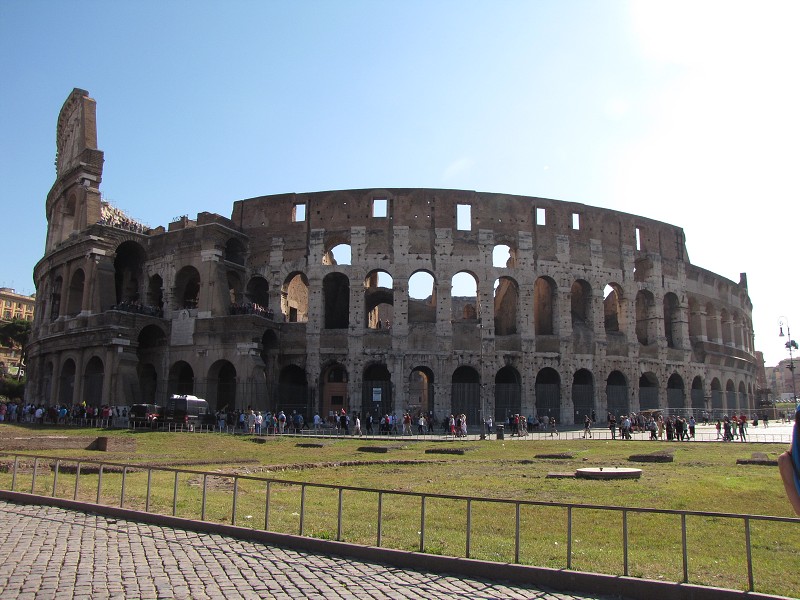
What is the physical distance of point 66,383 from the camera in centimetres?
3688

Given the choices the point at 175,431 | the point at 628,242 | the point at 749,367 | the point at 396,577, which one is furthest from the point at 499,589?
the point at 749,367

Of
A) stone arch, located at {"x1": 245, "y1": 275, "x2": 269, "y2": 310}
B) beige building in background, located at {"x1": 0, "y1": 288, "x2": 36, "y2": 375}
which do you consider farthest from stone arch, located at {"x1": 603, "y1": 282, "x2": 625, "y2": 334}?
beige building in background, located at {"x1": 0, "y1": 288, "x2": 36, "y2": 375}

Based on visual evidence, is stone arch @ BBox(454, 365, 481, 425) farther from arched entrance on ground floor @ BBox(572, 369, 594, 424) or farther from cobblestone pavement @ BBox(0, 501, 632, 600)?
cobblestone pavement @ BBox(0, 501, 632, 600)

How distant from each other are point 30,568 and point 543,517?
6105mm

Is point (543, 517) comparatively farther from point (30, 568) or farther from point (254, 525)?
point (30, 568)

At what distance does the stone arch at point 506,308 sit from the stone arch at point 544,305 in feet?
4.40

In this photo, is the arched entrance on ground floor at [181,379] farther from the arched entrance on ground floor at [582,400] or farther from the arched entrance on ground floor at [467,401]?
the arched entrance on ground floor at [582,400]

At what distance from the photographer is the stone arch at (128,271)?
3972 centimetres

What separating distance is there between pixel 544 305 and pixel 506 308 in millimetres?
2322

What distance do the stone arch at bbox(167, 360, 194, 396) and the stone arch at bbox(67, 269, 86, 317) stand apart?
6.74m

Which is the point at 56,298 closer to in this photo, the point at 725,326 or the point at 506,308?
the point at 506,308

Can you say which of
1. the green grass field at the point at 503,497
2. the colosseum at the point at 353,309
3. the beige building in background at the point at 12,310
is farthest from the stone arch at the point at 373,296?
the beige building in background at the point at 12,310

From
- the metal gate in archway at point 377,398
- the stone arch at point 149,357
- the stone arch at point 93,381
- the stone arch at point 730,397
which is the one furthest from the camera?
the stone arch at point 730,397

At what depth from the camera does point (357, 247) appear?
→ 35.7 metres
